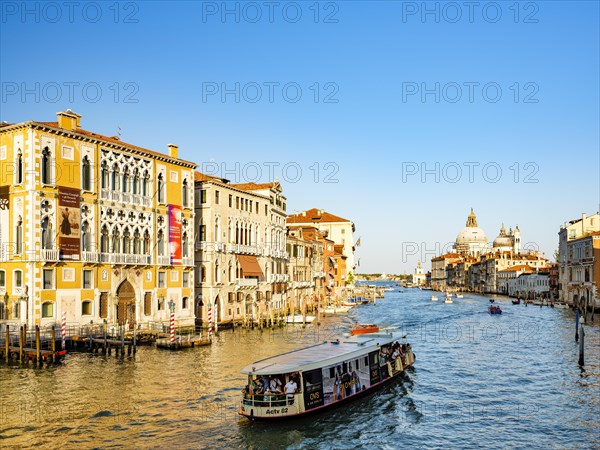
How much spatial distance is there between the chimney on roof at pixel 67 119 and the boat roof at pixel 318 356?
2082 centimetres

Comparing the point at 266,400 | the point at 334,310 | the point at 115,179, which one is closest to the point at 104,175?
the point at 115,179

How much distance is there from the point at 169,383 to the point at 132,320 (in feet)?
48.0

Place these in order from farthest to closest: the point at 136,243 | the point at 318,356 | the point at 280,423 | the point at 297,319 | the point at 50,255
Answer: the point at 297,319, the point at 136,243, the point at 50,255, the point at 318,356, the point at 280,423

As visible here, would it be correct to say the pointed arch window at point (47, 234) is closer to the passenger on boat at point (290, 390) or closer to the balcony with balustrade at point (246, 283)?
the balcony with balustrade at point (246, 283)

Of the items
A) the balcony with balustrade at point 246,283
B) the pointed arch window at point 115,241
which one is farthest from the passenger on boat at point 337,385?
the balcony with balustrade at point 246,283

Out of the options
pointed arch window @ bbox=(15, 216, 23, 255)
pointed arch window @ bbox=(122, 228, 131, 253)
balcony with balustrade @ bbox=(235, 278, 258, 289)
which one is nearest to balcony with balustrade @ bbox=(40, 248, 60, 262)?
pointed arch window @ bbox=(15, 216, 23, 255)

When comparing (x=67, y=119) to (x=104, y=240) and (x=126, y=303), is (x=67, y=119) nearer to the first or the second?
(x=104, y=240)

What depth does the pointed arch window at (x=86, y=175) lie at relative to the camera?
36.1 metres

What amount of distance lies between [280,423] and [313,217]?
84.4 m

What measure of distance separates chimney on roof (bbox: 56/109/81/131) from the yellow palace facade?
0.06 m

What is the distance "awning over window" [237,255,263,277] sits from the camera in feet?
169

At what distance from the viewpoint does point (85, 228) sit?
36.2 m

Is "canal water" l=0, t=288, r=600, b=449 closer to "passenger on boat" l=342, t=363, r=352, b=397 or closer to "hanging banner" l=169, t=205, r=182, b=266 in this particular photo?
"passenger on boat" l=342, t=363, r=352, b=397

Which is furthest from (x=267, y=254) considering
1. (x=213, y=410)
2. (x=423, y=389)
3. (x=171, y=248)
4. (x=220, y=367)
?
(x=213, y=410)
